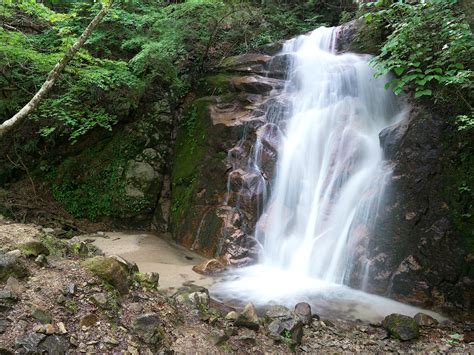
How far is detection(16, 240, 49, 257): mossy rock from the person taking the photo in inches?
137

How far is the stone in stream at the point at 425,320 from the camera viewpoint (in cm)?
438

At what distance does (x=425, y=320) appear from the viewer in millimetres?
4418

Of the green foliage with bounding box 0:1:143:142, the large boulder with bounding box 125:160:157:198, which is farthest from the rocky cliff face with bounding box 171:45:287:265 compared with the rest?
the green foliage with bounding box 0:1:143:142

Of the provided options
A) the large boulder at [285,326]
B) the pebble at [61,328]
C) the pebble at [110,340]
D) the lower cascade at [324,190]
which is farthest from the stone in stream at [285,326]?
the pebble at [61,328]

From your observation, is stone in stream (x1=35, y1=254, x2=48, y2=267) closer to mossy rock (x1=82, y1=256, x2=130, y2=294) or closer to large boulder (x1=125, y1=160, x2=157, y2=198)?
mossy rock (x1=82, y1=256, x2=130, y2=294)

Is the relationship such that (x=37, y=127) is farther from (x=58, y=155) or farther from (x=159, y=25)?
(x=159, y=25)

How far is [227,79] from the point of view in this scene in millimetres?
9898

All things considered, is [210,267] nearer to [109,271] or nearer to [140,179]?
[109,271]

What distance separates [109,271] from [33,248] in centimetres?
84

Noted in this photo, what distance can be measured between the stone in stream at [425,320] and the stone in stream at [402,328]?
305mm

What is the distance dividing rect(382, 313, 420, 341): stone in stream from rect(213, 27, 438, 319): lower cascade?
1.67 ft

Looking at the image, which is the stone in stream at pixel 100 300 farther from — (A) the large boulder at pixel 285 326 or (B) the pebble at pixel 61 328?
(A) the large boulder at pixel 285 326

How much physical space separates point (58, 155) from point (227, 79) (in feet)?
19.2

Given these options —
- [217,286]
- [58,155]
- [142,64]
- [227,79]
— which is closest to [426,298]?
[217,286]
